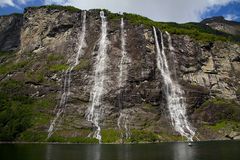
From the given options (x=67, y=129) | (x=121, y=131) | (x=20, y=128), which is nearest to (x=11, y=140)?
(x=20, y=128)

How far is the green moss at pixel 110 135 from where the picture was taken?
111 m

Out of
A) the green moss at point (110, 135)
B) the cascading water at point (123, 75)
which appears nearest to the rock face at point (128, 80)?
the green moss at point (110, 135)

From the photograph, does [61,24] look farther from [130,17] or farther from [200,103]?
[200,103]

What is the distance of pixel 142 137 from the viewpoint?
11200 centimetres

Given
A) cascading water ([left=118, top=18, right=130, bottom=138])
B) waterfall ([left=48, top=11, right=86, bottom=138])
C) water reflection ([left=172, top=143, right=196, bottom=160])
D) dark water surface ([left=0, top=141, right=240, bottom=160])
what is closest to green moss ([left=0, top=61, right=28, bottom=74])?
waterfall ([left=48, top=11, right=86, bottom=138])

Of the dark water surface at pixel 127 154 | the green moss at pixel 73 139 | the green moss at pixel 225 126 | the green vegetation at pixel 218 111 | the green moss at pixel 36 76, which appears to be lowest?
the dark water surface at pixel 127 154

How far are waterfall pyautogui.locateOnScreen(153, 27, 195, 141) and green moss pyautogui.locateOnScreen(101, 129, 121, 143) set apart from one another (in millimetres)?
19304

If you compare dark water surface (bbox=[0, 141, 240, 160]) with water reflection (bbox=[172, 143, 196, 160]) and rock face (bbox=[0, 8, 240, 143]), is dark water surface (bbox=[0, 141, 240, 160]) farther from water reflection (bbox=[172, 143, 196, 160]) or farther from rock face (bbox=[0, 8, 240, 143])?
rock face (bbox=[0, 8, 240, 143])

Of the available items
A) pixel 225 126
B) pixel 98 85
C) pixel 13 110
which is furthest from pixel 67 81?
pixel 225 126

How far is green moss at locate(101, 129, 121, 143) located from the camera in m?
111

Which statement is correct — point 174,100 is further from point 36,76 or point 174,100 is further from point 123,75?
point 36,76

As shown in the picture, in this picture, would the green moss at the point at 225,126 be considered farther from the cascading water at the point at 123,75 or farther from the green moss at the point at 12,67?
the green moss at the point at 12,67

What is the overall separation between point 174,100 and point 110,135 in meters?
29.3

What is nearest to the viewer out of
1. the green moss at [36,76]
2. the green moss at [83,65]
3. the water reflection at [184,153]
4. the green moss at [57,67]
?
the water reflection at [184,153]
